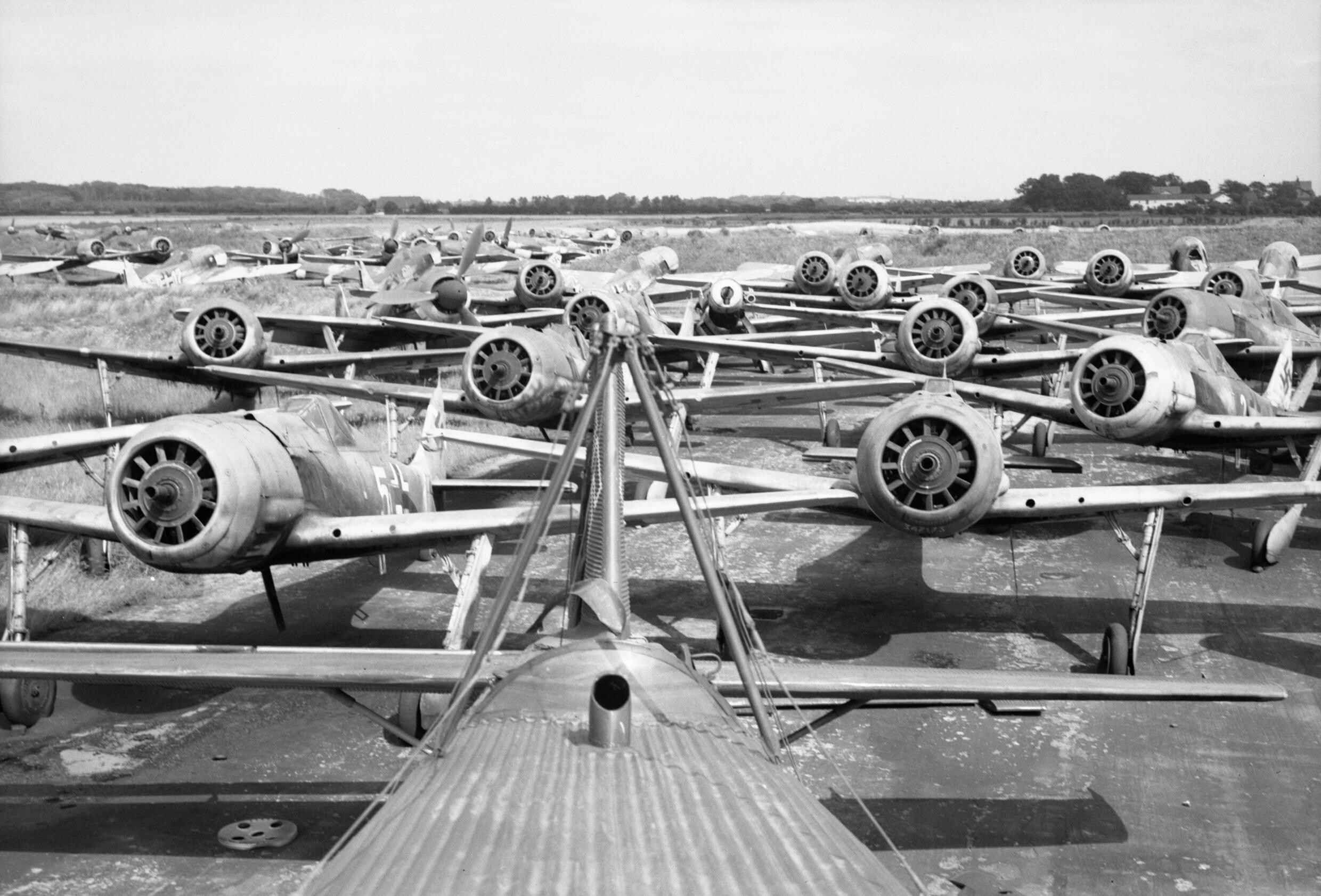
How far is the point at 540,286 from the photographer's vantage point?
96.9ft

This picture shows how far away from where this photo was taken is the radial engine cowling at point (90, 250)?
50.2m

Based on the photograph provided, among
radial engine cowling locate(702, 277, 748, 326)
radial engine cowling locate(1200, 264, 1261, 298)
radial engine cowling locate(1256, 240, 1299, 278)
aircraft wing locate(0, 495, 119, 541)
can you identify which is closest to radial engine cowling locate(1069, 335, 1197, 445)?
aircraft wing locate(0, 495, 119, 541)

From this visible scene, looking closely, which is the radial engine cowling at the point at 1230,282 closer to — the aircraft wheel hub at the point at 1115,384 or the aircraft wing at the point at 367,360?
the aircraft wheel hub at the point at 1115,384

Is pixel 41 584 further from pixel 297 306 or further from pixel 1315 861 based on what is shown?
pixel 297 306

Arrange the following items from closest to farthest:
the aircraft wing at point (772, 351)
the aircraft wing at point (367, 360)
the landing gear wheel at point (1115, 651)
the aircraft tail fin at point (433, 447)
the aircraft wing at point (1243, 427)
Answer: the landing gear wheel at point (1115, 651) < the aircraft tail fin at point (433, 447) < the aircraft wing at point (1243, 427) < the aircraft wing at point (772, 351) < the aircraft wing at point (367, 360)

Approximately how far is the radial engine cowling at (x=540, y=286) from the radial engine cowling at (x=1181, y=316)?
15.5 meters

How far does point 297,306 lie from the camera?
4056 cm

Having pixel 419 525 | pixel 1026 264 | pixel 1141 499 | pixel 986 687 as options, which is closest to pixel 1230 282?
pixel 1026 264

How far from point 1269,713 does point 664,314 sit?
2798 cm

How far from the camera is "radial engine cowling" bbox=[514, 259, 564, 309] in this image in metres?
29.2

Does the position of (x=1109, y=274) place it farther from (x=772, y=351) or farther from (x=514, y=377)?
(x=514, y=377)

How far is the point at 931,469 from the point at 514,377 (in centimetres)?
742

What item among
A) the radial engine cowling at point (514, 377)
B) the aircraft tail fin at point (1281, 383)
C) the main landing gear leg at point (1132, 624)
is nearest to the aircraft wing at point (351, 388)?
the radial engine cowling at point (514, 377)

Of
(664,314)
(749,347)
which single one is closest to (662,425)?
(749,347)
